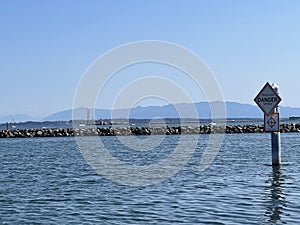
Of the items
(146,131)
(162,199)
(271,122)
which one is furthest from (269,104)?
(146,131)

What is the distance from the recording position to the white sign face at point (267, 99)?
21062 millimetres

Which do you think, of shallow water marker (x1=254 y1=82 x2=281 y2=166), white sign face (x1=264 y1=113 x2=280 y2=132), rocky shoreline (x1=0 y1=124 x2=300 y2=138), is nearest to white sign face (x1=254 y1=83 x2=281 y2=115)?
shallow water marker (x1=254 y1=82 x2=281 y2=166)

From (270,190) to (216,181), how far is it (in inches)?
108

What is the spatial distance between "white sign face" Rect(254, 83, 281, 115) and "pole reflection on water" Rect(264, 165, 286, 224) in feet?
7.74

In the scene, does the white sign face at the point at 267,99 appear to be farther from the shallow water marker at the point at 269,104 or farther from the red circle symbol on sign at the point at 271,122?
the red circle symbol on sign at the point at 271,122

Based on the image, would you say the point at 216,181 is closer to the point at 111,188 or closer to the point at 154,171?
the point at 111,188

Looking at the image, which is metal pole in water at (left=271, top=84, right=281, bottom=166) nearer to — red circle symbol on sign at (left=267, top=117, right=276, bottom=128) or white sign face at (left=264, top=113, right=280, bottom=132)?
white sign face at (left=264, top=113, right=280, bottom=132)

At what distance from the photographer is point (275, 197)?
14922 mm

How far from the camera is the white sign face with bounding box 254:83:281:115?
21062 millimetres

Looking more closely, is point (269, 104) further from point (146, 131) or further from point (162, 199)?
point (146, 131)

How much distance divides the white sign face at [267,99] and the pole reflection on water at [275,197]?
2.36 m

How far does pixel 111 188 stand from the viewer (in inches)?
698

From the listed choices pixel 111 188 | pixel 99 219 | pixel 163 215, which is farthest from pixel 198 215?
pixel 111 188

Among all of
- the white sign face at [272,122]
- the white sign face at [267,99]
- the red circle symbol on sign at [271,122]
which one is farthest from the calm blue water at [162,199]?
the white sign face at [267,99]
